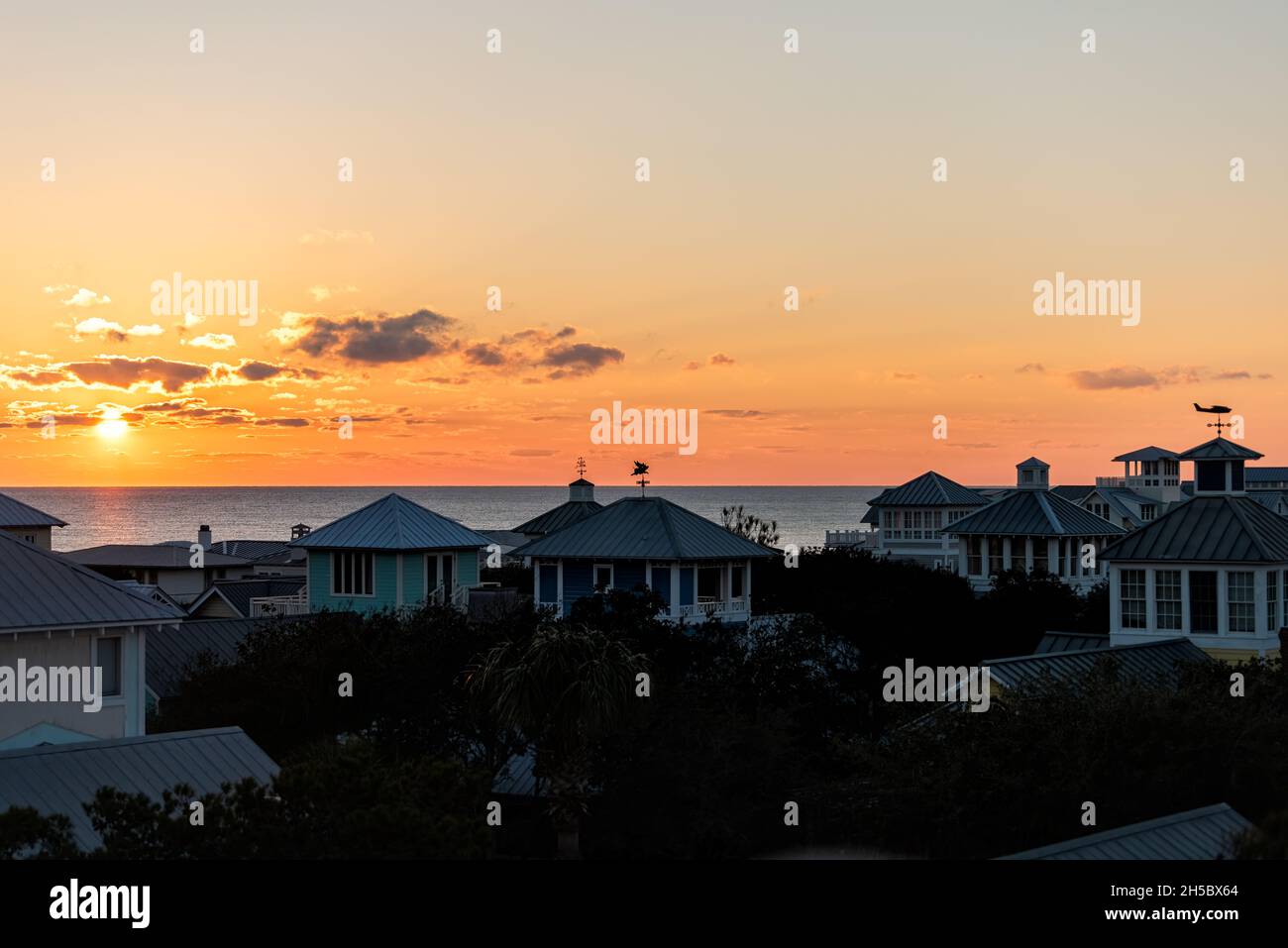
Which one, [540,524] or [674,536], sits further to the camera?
[540,524]

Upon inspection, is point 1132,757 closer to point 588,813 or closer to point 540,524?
point 588,813

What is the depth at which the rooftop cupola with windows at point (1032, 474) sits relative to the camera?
73812mm

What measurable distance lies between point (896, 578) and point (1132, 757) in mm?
32286

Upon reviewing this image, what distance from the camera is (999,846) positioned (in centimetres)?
2544

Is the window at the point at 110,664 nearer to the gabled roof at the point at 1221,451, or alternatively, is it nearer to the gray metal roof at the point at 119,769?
the gray metal roof at the point at 119,769

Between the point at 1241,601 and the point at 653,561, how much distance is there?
17.3 m

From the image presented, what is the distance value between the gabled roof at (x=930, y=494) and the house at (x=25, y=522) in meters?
45.9

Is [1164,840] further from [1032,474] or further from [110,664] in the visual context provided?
[1032,474]

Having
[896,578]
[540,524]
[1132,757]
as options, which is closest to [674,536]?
[896,578]

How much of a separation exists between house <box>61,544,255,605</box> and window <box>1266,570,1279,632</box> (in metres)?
56.3

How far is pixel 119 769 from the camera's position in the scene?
21922 mm

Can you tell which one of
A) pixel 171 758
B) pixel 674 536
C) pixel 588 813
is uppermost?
pixel 674 536

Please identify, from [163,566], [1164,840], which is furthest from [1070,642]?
[163,566]
